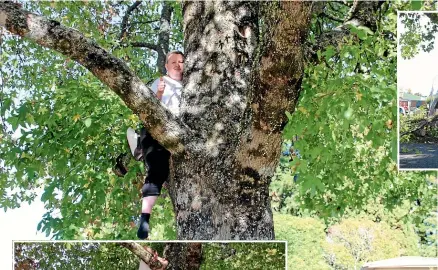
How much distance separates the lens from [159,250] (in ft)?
10.1

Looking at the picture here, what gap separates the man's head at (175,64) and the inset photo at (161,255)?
0.93 m

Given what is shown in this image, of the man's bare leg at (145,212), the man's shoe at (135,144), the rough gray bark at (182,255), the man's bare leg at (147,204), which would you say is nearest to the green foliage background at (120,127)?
the man's shoe at (135,144)

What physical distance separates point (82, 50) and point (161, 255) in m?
1.01

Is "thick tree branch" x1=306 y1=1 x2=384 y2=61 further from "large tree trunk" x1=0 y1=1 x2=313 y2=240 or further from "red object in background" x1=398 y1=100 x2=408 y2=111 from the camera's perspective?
"red object in background" x1=398 y1=100 x2=408 y2=111

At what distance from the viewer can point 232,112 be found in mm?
3076

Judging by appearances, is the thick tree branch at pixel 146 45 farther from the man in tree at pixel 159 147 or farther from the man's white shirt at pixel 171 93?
the man's white shirt at pixel 171 93

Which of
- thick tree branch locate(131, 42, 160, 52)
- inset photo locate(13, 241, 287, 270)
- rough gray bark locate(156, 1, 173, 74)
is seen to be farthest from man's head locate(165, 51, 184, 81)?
thick tree branch locate(131, 42, 160, 52)

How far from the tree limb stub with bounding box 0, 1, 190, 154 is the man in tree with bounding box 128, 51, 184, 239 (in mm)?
423

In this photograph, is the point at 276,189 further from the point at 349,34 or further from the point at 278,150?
the point at 278,150

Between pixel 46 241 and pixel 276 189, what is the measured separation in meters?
6.69

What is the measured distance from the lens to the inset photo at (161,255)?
2980 millimetres

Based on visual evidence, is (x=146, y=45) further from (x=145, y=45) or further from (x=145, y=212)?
(x=145, y=212)

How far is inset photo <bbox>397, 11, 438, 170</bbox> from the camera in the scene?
419 cm

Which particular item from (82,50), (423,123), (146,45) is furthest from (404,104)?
(146,45)
